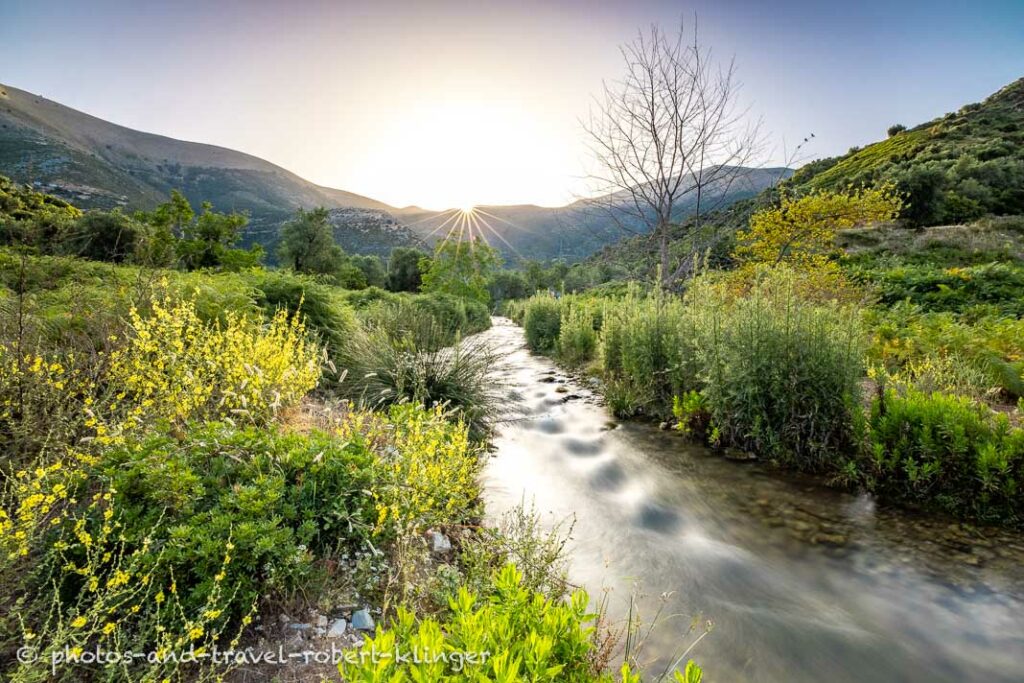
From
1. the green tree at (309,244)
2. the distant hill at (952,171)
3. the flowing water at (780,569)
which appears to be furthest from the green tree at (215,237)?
the flowing water at (780,569)

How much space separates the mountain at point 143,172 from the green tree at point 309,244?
32.6ft

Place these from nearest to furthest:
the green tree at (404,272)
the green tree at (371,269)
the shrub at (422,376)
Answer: the shrub at (422,376) → the green tree at (404,272) → the green tree at (371,269)

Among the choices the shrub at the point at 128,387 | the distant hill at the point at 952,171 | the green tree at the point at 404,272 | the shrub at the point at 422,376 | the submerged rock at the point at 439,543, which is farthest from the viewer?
the green tree at the point at 404,272

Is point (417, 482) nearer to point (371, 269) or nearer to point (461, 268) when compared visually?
point (461, 268)

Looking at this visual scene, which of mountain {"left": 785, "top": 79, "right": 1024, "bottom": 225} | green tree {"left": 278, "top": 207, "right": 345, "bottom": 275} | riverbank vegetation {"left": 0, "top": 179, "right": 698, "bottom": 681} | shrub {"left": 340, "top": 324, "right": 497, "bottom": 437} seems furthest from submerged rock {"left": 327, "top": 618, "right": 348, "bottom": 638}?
green tree {"left": 278, "top": 207, "right": 345, "bottom": 275}

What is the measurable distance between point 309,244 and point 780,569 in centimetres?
4119

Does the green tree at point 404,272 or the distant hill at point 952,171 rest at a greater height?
the distant hill at point 952,171

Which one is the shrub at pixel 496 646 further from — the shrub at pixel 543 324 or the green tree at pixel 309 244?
the green tree at pixel 309 244

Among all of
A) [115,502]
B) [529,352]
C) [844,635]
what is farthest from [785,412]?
[529,352]

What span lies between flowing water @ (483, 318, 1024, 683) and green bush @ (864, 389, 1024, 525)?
26cm

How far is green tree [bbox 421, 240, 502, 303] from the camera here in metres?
24.3

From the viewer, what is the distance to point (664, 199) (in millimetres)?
10602

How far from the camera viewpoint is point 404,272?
49.3m

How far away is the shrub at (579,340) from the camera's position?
1179cm
